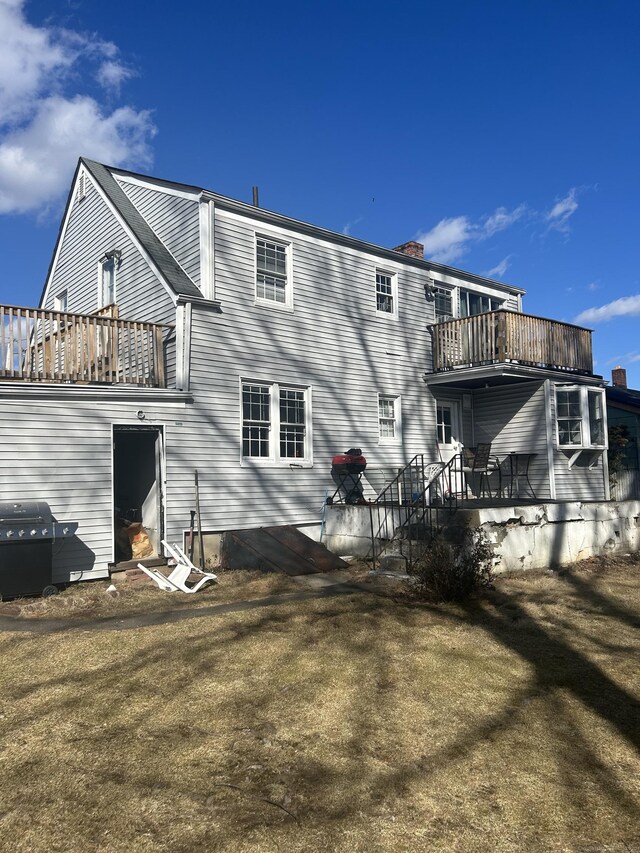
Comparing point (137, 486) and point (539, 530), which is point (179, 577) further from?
point (539, 530)

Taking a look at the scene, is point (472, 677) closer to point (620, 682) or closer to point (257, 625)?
point (620, 682)

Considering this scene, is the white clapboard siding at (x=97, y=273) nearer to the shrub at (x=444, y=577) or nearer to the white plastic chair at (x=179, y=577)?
the white plastic chair at (x=179, y=577)

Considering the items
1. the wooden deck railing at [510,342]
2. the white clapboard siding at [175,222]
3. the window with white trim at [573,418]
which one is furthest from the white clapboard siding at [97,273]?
the window with white trim at [573,418]

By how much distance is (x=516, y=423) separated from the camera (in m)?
16.6

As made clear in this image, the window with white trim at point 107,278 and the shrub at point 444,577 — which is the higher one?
the window with white trim at point 107,278

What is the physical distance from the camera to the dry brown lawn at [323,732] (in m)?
3.60

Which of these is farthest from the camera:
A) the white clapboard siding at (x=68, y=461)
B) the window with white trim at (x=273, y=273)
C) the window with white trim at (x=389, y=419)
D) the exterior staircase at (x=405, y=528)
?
the window with white trim at (x=389, y=419)

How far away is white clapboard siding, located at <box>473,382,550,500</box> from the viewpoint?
15945 millimetres

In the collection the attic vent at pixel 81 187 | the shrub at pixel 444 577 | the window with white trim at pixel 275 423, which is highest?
the attic vent at pixel 81 187

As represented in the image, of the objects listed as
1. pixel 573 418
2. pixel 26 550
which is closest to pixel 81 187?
pixel 26 550

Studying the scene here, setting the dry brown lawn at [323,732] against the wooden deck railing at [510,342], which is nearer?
the dry brown lawn at [323,732]

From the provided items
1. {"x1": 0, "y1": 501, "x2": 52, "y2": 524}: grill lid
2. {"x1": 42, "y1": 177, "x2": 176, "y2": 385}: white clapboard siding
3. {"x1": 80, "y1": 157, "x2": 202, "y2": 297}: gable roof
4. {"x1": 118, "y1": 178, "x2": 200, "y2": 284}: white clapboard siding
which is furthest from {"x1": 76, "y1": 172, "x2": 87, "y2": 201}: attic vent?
{"x1": 0, "y1": 501, "x2": 52, "y2": 524}: grill lid

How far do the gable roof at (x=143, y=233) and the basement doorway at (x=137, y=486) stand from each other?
2933mm

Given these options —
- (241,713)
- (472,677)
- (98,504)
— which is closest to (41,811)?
(241,713)
